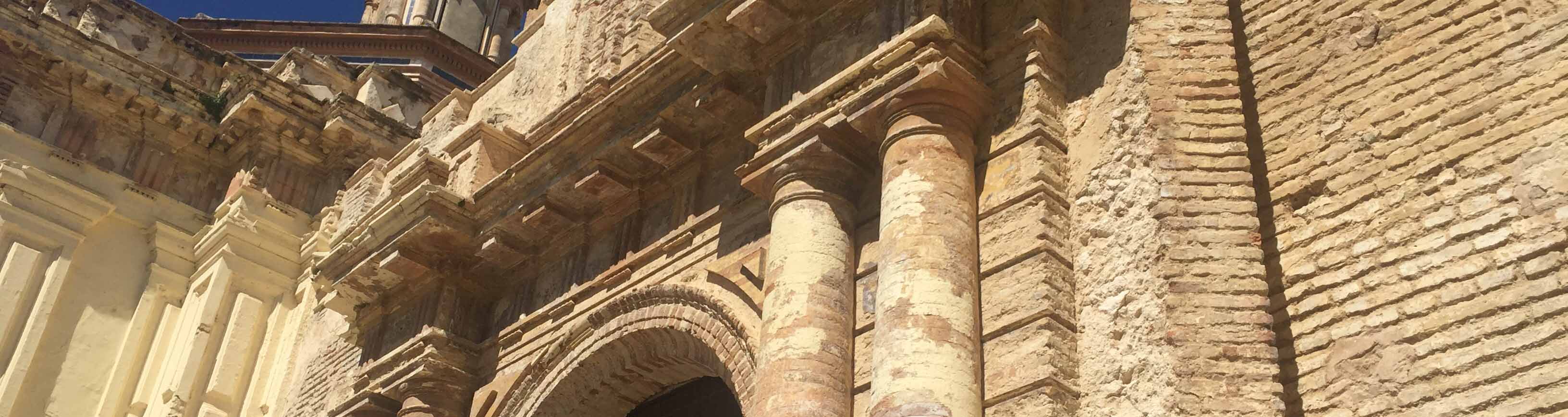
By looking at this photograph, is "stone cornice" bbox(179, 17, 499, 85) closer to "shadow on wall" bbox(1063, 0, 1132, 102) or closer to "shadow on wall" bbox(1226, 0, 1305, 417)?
"shadow on wall" bbox(1063, 0, 1132, 102)

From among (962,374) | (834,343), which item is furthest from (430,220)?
(962,374)

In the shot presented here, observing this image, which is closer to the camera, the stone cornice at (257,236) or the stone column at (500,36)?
the stone cornice at (257,236)

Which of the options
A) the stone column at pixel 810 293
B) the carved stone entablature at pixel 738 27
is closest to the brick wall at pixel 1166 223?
the stone column at pixel 810 293

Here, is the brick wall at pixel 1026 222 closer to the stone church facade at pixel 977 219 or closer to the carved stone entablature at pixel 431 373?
the stone church facade at pixel 977 219

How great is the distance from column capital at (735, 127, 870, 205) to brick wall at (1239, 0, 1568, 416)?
5.67 ft

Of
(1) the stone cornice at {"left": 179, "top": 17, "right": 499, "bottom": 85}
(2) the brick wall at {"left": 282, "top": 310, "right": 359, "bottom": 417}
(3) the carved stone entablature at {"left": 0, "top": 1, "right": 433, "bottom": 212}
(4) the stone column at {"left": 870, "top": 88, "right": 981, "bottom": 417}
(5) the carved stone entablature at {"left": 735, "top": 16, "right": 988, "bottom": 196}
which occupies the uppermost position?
(1) the stone cornice at {"left": 179, "top": 17, "right": 499, "bottom": 85}

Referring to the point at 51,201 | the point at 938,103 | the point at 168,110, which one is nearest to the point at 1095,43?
the point at 938,103

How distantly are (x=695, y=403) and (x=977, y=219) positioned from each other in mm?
3085

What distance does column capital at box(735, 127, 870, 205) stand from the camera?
6281mm

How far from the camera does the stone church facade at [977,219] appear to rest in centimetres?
471

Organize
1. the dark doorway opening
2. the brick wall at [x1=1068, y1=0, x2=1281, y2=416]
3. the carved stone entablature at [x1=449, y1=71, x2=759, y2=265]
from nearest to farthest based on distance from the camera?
1. the brick wall at [x1=1068, y1=0, x2=1281, y2=416]
2. the carved stone entablature at [x1=449, y1=71, x2=759, y2=265]
3. the dark doorway opening

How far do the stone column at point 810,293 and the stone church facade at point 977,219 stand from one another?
0.05 ft

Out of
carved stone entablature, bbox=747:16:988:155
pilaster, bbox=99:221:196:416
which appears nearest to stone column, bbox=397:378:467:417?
carved stone entablature, bbox=747:16:988:155

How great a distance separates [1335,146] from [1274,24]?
83cm
